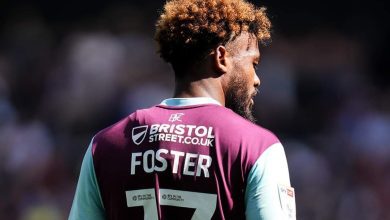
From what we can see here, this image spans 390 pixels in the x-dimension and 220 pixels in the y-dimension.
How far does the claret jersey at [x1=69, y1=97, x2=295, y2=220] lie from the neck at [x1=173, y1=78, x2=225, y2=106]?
0.03 meters

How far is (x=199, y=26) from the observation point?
9.43 ft

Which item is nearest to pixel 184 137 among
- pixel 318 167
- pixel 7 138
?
pixel 318 167

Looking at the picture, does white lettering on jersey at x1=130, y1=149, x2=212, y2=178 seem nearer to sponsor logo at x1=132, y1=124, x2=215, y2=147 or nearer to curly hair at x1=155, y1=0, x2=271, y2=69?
sponsor logo at x1=132, y1=124, x2=215, y2=147

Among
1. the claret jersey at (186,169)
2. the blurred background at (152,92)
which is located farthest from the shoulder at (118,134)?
the blurred background at (152,92)

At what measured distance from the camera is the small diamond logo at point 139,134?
2787mm

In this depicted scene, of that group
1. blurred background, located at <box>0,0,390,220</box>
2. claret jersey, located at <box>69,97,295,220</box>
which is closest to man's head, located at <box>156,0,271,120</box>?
claret jersey, located at <box>69,97,295,220</box>

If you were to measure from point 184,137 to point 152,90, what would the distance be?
5.41m

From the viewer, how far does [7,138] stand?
27.7 feet

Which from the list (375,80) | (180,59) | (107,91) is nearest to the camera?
(180,59)

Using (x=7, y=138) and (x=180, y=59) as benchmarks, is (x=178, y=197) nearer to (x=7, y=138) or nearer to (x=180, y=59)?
(x=180, y=59)

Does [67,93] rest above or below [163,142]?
below

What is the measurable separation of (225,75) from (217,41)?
0.12m

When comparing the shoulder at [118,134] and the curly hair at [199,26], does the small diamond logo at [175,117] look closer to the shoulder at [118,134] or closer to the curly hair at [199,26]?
the shoulder at [118,134]

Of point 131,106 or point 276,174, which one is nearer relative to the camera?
point 276,174
